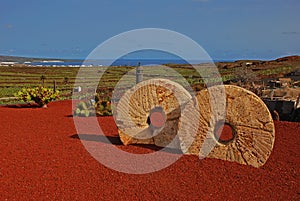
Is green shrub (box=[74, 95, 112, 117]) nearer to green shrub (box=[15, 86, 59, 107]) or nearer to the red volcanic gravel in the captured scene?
green shrub (box=[15, 86, 59, 107])

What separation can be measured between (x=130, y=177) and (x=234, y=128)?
8.03 feet

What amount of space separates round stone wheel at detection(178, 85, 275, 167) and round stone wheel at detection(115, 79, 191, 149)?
47 centimetres

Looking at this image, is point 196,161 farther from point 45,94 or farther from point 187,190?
point 45,94

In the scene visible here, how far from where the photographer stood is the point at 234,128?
759cm

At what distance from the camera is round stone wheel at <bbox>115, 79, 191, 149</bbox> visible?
8.35m

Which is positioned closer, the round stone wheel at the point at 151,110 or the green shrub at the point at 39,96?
the round stone wheel at the point at 151,110

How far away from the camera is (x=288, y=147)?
8.83 meters

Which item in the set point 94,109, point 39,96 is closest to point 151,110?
point 94,109

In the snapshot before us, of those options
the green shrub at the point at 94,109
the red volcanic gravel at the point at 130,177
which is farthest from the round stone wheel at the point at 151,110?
the green shrub at the point at 94,109

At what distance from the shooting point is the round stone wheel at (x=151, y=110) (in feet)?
27.4

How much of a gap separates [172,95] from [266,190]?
127 inches

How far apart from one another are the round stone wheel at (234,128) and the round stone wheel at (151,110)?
0.47 m

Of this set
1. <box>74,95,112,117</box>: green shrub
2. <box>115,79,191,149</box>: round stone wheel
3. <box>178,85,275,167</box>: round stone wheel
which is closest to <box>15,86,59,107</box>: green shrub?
<box>74,95,112,117</box>: green shrub

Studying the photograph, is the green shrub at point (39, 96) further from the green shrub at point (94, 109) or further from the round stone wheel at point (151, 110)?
the round stone wheel at point (151, 110)
